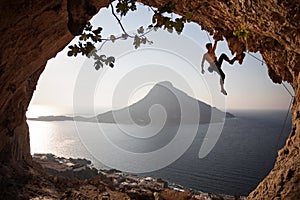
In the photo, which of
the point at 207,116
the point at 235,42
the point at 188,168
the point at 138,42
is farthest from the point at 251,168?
the point at 207,116

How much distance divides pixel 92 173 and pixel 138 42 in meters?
20.2

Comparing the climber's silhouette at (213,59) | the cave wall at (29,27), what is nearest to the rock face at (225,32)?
the cave wall at (29,27)

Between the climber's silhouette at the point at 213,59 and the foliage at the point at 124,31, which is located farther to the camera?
the climber's silhouette at the point at 213,59

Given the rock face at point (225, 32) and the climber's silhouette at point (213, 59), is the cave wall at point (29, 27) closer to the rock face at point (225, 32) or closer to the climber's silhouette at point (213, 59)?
the rock face at point (225, 32)

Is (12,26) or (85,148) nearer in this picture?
(12,26)

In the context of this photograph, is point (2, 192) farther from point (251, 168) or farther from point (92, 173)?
point (251, 168)

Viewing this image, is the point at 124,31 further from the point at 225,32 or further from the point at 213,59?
the point at 225,32

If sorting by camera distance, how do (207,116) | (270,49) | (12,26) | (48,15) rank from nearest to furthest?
(12,26) → (48,15) → (270,49) → (207,116)

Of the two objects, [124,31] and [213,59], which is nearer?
[124,31]

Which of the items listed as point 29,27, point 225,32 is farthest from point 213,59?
point 29,27

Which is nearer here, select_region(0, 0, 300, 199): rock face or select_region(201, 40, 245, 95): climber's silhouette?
select_region(0, 0, 300, 199): rock face

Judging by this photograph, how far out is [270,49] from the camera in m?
5.91

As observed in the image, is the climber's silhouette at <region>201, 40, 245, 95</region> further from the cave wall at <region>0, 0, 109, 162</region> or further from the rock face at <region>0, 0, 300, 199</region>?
the cave wall at <region>0, 0, 109, 162</region>

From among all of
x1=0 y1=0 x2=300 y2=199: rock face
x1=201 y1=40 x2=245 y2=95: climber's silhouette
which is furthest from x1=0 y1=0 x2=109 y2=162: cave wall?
x1=201 y1=40 x2=245 y2=95: climber's silhouette
